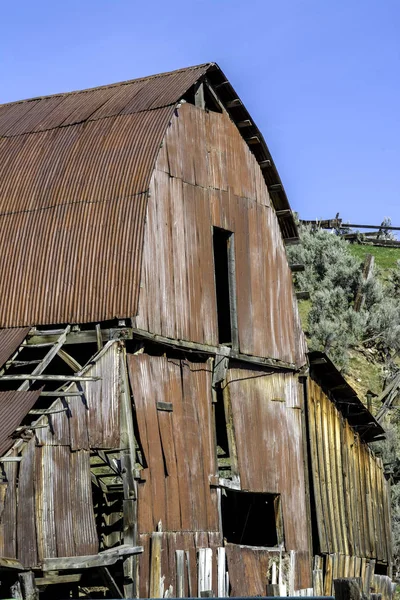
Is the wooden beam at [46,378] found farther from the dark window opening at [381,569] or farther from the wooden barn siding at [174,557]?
the dark window opening at [381,569]

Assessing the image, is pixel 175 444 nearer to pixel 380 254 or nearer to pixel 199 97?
pixel 199 97

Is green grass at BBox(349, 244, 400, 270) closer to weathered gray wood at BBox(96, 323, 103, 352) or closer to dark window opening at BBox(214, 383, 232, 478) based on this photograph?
dark window opening at BBox(214, 383, 232, 478)

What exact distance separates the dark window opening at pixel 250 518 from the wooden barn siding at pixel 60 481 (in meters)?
6.97

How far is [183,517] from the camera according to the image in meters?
21.1

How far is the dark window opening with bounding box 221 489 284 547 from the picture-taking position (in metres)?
26.0

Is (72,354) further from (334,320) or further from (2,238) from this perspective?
(334,320)

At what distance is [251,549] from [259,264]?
6.31 m

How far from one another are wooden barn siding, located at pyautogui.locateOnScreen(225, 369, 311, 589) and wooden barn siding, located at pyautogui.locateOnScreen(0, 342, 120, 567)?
4.55 m

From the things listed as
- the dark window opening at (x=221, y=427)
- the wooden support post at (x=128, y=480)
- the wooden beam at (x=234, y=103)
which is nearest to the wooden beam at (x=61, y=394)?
the wooden support post at (x=128, y=480)

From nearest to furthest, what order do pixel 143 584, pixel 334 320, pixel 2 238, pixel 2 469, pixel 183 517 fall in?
pixel 2 469, pixel 143 584, pixel 183 517, pixel 2 238, pixel 334 320

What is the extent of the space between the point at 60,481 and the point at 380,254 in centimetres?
4022

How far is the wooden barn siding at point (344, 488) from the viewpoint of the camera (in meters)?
26.3

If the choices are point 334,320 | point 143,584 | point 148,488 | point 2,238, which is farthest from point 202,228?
point 334,320

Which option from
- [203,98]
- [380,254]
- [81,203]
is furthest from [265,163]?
[380,254]
